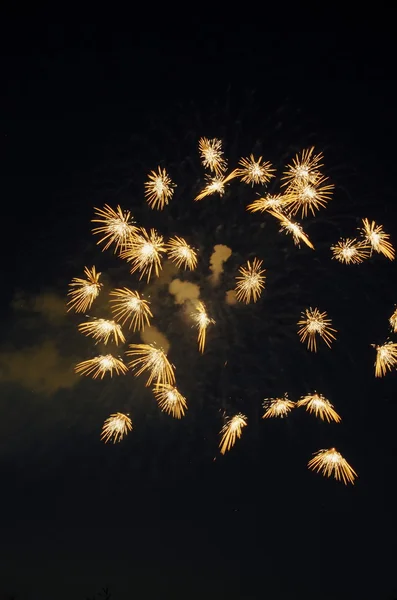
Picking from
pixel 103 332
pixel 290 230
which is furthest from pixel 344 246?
pixel 103 332

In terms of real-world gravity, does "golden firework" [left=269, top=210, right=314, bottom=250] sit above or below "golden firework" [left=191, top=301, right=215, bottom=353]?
above

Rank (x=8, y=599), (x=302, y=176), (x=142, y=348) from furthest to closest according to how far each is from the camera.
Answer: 1. (x=8, y=599)
2. (x=142, y=348)
3. (x=302, y=176)

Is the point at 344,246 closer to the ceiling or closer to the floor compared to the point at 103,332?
closer to the ceiling

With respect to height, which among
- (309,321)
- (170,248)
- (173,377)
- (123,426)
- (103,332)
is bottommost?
(123,426)

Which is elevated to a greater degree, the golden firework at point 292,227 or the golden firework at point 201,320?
the golden firework at point 292,227

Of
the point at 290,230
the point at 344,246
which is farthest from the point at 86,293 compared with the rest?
the point at 344,246

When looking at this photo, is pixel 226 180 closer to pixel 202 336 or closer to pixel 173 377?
pixel 202 336

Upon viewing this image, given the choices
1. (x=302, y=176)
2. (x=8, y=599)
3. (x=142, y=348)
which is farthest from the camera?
(x=8, y=599)

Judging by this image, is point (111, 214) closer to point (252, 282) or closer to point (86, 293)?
point (86, 293)

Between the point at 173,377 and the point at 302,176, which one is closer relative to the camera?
the point at 302,176
